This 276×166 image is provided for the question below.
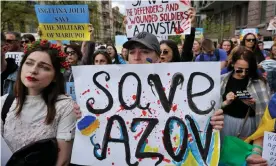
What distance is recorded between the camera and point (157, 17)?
4.01 meters

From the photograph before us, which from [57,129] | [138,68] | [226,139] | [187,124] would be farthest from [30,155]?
[226,139]

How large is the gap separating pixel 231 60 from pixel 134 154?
164 cm

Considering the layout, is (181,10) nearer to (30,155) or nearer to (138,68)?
(138,68)

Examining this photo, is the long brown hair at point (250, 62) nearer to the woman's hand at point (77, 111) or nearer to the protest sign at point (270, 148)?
the protest sign at point (270, 148)

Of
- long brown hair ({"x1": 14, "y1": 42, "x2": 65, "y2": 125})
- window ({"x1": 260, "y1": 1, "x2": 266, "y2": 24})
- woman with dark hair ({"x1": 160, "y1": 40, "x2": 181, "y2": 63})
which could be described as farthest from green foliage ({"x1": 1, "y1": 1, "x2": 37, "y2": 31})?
long brown hair ({"x1": 14, "y1": 42, "x2": 65, "y2": 125})

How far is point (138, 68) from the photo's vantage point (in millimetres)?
1951

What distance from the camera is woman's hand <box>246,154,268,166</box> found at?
6.02 feet

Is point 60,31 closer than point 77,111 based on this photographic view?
No

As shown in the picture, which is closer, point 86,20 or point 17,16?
point 86,20

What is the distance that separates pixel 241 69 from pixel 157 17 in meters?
1.62

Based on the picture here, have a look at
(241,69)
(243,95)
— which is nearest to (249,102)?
(243,95)

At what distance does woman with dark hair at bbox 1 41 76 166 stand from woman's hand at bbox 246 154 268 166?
121cm

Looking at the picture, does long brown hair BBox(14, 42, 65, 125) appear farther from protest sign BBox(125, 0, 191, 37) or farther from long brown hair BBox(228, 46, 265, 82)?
protest sign BBox(125, 0, 191, 37)

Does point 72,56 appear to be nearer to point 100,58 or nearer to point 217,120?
point 100,58
